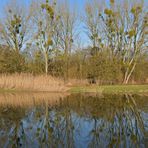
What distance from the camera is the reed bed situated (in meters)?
25.1

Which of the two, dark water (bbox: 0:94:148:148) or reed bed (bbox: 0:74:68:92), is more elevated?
reed bed (bbox: 0:74:68:92)

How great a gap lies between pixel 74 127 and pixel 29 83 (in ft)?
51.2

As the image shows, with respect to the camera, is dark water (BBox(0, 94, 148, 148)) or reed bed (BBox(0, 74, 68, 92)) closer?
dark water (BBox(0, 94, 148, 148))

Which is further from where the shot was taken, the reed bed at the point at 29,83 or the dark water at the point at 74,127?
the reed bed at the point at 29,83

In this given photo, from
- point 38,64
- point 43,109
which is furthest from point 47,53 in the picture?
point 43,109

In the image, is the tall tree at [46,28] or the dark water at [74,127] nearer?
the dark water at [74,127]

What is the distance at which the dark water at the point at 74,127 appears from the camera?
8.19m

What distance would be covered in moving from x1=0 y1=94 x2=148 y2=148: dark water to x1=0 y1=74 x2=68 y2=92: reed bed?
10.1 metres

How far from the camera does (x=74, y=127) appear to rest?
1031cm

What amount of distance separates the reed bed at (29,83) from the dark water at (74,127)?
10.1 meters

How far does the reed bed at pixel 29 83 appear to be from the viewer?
82.3ft

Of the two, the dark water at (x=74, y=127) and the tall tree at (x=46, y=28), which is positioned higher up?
the tall tree at (x=46, y=28)

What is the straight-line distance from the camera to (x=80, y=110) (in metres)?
14.4

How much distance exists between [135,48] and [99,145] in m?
29.7
